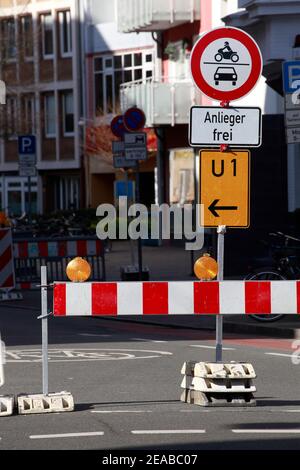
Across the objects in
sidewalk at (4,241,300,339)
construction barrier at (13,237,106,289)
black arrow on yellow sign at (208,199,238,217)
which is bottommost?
sidewalk at (4,241,300,339)

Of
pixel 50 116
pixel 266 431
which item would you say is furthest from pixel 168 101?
pixel 266 431

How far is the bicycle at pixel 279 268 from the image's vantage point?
19344 millimetres

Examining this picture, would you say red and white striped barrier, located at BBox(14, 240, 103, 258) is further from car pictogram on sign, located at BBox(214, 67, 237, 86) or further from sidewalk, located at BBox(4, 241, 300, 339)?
car pictogram on sign, located at BBox(214, 67, 237, 86)

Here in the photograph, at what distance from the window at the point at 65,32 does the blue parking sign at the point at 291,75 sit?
40813 millimetres

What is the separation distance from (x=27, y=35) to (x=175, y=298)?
1848 inches

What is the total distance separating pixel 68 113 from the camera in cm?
6059

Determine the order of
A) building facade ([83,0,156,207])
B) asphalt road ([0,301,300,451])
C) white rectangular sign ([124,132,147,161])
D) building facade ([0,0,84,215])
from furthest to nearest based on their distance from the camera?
building facade ([0,0,84,215]) → building facade ([83,0,156,207]) → white rectangular sign ([124,132,147,161]) → asphalt road ([0,301,300,451])

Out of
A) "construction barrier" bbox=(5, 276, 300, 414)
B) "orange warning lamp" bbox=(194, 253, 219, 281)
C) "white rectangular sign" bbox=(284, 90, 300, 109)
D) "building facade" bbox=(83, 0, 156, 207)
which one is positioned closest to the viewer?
"construction barrier" bbox=(5, 276, 300, 414)

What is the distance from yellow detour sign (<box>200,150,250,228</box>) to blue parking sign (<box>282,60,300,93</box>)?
24.2 ft

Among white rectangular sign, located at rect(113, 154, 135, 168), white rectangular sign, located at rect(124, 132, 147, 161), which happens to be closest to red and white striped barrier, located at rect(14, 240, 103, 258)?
white rectangular sign, located at rect(113, 154, 135, 168)

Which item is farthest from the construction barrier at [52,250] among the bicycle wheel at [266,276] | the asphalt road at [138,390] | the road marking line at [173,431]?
the road marking line at [173,431]

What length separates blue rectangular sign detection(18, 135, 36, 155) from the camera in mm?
32500

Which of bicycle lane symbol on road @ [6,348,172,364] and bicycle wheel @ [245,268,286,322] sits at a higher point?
bicycle wheel @ [245,268,286,322]

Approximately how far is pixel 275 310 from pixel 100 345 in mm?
5801
